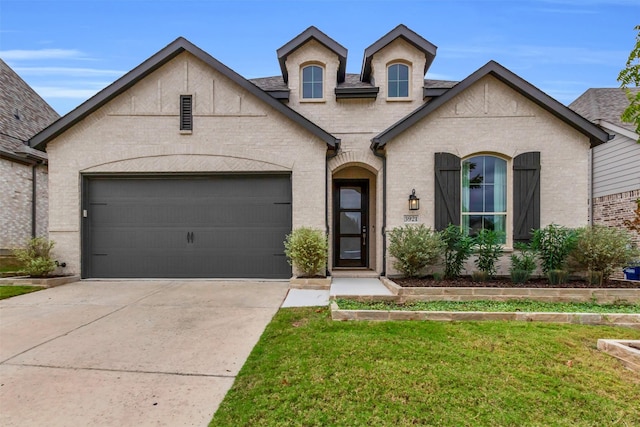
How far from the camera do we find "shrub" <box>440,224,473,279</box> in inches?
296

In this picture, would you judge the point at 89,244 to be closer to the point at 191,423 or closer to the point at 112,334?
the point at 112,334

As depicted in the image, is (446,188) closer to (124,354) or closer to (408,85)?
(408,85)

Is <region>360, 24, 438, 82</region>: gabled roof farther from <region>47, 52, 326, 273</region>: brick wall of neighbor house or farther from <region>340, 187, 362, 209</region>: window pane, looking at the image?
<region>340, 187, 362, 209</region>: window pane

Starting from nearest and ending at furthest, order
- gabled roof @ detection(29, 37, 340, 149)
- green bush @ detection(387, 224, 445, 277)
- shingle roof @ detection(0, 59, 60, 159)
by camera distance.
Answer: green bush @ detection(387, 224, 445, 277)
gabled roof @ detection(29, 37, 340, 149)
shingle roof @ detection(0, 59, 60, 159)

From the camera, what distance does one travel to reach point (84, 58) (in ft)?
51.5

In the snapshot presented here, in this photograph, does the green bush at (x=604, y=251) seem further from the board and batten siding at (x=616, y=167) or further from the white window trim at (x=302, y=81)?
the white window trim at (x=302, y=81)

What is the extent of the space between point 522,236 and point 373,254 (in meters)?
3.82

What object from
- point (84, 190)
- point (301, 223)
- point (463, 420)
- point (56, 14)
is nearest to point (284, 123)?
point (301, 223)

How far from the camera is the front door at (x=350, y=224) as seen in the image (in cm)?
962

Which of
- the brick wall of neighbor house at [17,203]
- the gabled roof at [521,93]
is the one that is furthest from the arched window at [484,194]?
the brick wall of neighbor house at [17,203]

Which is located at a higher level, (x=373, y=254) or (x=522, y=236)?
(x=522, y=236)

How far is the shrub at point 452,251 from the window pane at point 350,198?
2.81 metres

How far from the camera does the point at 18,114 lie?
12766 mm

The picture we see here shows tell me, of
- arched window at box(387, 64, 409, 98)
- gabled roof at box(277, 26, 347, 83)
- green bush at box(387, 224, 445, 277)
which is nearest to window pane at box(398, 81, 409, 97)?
arched window at box(387, 64, 409, 98)
